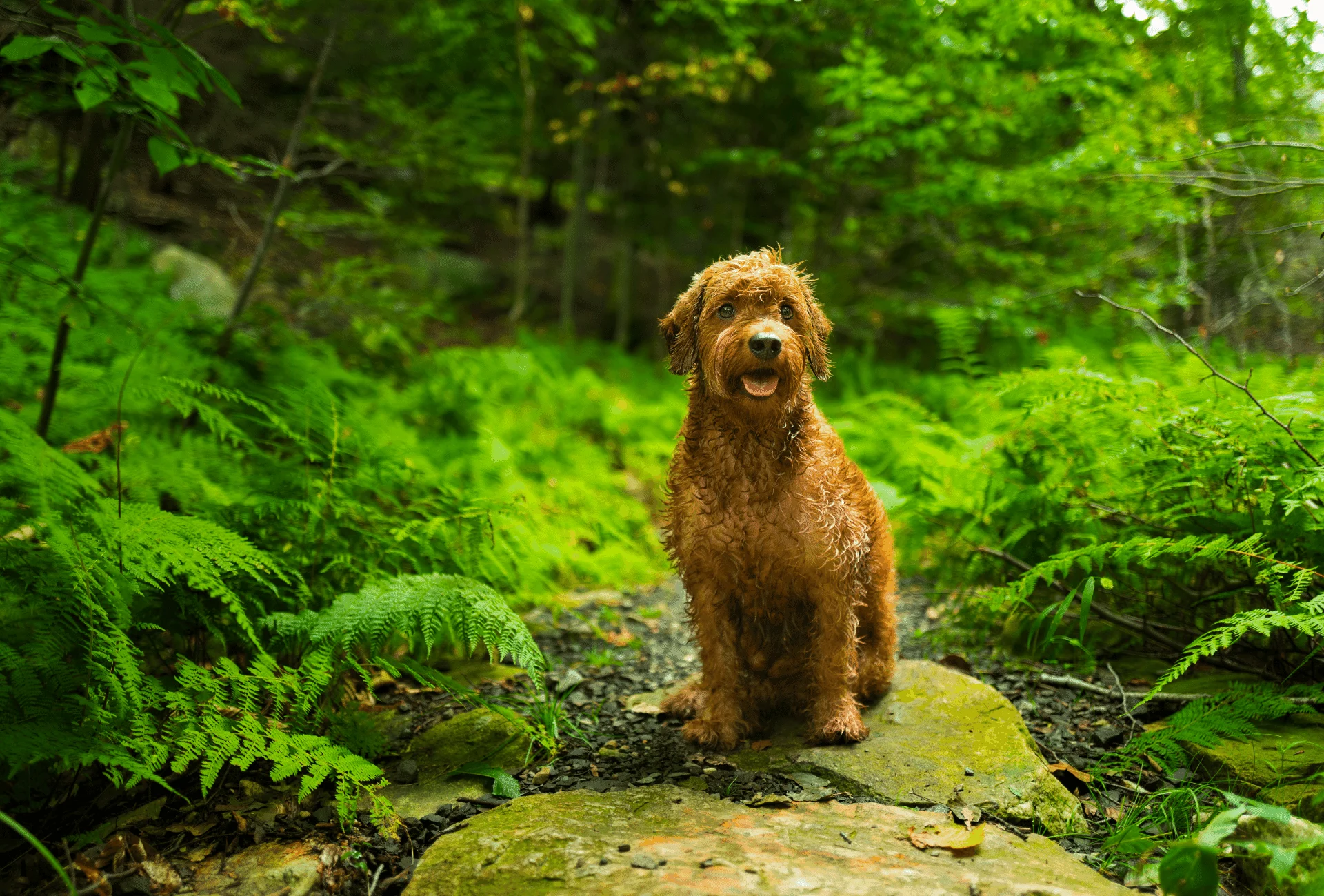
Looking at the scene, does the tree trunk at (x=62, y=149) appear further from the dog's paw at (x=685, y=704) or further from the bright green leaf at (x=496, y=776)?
the dog's paw at (x=685, y=704)

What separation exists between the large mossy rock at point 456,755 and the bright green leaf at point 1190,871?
2474 millimetres

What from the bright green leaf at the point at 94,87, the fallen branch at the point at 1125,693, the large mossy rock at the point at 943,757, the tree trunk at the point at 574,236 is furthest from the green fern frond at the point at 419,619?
the tree trunk at the point at 574,236

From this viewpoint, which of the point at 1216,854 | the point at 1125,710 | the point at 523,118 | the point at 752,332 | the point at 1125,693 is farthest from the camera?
the point at 523,118

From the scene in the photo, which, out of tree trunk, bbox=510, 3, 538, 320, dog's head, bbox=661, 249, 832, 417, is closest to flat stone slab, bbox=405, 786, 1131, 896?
dog's head, bbox=661, 249, 832, 417

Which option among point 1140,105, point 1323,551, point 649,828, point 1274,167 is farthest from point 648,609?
point 1140,105

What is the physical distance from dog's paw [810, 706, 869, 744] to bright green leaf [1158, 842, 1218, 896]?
1398 millimetres

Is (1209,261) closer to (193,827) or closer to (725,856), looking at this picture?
(725,856)

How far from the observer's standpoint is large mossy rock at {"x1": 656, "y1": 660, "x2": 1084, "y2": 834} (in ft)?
10.1

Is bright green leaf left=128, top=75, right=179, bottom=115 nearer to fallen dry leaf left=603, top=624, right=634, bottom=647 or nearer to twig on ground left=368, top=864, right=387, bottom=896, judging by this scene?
twig on ground left=368, top=864, right=387, bottom=896

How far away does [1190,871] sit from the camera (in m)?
2.10

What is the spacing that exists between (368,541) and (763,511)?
2220mm

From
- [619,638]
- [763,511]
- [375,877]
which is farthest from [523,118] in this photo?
[375,877]

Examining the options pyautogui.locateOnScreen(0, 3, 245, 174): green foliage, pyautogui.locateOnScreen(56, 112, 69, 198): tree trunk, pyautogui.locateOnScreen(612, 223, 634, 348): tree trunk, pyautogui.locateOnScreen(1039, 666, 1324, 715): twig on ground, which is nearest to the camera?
pyautogui.locateOnScreen(0, 3, 245, 174): green foliage

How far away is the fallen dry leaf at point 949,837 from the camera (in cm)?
263
